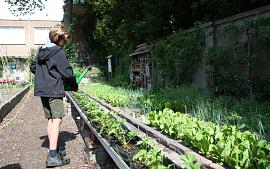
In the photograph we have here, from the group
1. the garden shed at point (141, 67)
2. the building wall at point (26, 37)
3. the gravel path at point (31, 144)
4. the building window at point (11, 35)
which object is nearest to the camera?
the gravel path at point (31, 144)

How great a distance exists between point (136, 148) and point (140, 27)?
1161 centimetres

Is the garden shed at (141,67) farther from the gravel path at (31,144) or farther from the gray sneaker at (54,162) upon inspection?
the gray sneaker at (54,162)

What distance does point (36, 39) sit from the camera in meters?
36.9

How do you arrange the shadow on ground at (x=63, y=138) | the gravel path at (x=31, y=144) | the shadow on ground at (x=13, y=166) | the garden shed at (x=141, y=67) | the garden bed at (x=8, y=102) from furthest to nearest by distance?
the garden shed at (x=141, y=67) → the garden bed at (x=8, y=102) → the shadow on ground at (x=63, y=138) → the gravel path at (x=31, y=144) → the shadow on ground at (x=13, y=166)

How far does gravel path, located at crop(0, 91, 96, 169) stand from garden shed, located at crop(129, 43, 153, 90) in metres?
6.41

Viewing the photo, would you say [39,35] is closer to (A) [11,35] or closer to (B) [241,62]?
(A) [11,35]

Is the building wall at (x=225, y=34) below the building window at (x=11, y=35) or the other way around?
below

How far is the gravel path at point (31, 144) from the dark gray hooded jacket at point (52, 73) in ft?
3.29

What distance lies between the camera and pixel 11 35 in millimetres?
36500

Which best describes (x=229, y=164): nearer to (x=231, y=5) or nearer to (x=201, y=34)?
(x=231, y=5)

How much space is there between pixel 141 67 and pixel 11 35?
2296 centimetres

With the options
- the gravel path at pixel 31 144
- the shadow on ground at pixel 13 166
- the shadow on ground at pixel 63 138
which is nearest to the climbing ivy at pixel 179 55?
the gravel path at pixel 31 144

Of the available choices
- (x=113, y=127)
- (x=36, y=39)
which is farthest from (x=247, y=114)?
(x=36, y=39)

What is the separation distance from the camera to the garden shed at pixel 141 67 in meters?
15.7
